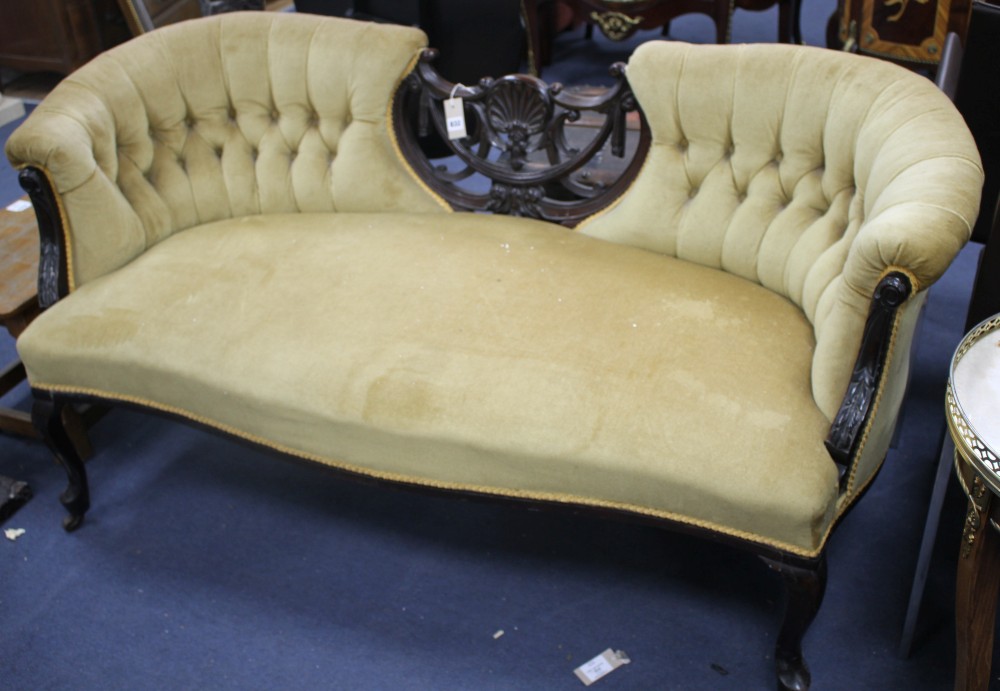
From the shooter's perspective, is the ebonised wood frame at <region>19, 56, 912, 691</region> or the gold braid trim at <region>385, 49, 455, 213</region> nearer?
the ebonised wood frame at <region>19, 56, 912, 691</region>

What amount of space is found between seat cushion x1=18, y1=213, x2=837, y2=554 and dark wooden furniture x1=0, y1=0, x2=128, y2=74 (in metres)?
2.25

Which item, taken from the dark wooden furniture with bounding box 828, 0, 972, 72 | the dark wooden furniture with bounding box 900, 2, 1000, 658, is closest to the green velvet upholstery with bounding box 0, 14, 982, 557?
the dark wooden furniture with bounding box 900, 2, 1000, 658

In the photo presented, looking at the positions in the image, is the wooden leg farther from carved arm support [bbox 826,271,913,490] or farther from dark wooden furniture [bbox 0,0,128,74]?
dark wooden furniture [bbox 0,0,128,74]

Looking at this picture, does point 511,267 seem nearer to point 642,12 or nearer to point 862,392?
point 862,392

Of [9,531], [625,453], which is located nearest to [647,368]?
[625,453]

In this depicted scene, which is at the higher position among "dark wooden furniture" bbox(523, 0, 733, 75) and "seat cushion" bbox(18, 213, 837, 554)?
"dark wooden furniture" bbox(523, 0, 733, 75)

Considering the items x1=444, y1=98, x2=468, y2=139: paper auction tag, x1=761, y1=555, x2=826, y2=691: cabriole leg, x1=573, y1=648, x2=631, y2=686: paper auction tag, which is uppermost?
x1=444, y1=98, x2=468, y2=139: paper auction tag

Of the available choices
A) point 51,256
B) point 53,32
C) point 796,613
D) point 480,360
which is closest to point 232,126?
point 51,256

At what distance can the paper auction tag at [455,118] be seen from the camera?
2115 millimetres

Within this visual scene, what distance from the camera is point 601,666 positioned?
1.74 metres

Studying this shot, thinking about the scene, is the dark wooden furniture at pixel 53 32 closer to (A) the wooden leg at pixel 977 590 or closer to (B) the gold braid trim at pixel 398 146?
(B) the gold braid trim at pixel 398 146

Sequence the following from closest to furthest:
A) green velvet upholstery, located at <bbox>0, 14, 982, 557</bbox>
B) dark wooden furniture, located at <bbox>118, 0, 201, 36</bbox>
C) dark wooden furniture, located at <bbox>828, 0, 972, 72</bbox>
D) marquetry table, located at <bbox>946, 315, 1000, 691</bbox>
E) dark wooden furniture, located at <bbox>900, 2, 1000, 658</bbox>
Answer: marquetry table, located at <bbox>946, 315, 1000, 691</bbox>
green velvet upholstery, located at <bbox>0, 14, 982, 557</bbox>
dark wooden furniture, located at <bbox>900, 2, 1000, 658</bbox>
dark wooden furniture, located at <bbox>828, 0, 972, 72</bbox>
dark wooden furniture, located at <bbox>118, 0, 201, 36</bbox>

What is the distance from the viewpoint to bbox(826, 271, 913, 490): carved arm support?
57.7 inches

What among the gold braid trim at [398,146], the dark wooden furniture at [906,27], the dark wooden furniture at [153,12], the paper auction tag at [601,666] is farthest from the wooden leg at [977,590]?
the dark wooden furniture at [153,12]
